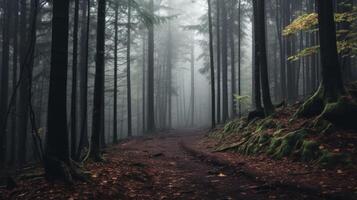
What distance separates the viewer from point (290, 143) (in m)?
10.5

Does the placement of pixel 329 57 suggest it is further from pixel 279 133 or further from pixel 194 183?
pixel 194 183

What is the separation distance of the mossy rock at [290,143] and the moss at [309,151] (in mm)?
494

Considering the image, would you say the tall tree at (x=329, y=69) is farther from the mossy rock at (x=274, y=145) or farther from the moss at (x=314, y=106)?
the mossy rock at (x=274, y=145)

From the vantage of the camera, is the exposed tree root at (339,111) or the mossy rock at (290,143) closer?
the exposed tree root at (339,111)

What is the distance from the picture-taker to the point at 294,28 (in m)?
15.2

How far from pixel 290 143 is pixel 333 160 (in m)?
2.20

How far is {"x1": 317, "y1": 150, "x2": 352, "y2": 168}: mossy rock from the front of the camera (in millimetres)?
8087

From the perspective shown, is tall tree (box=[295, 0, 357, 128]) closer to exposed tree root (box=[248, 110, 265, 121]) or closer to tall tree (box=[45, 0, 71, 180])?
exposed tree root (box=[248, 110, 265, 121])

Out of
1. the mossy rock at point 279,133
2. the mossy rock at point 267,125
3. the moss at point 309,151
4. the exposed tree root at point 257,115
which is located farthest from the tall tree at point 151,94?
the moss at point 309,151

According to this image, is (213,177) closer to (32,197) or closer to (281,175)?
(281,175)

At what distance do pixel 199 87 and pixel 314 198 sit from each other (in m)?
86.7

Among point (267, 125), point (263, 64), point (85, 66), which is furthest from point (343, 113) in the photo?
point (85, 66)

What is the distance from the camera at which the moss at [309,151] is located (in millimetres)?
9055

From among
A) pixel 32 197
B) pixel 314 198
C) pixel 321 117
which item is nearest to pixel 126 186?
pixel 32 197
